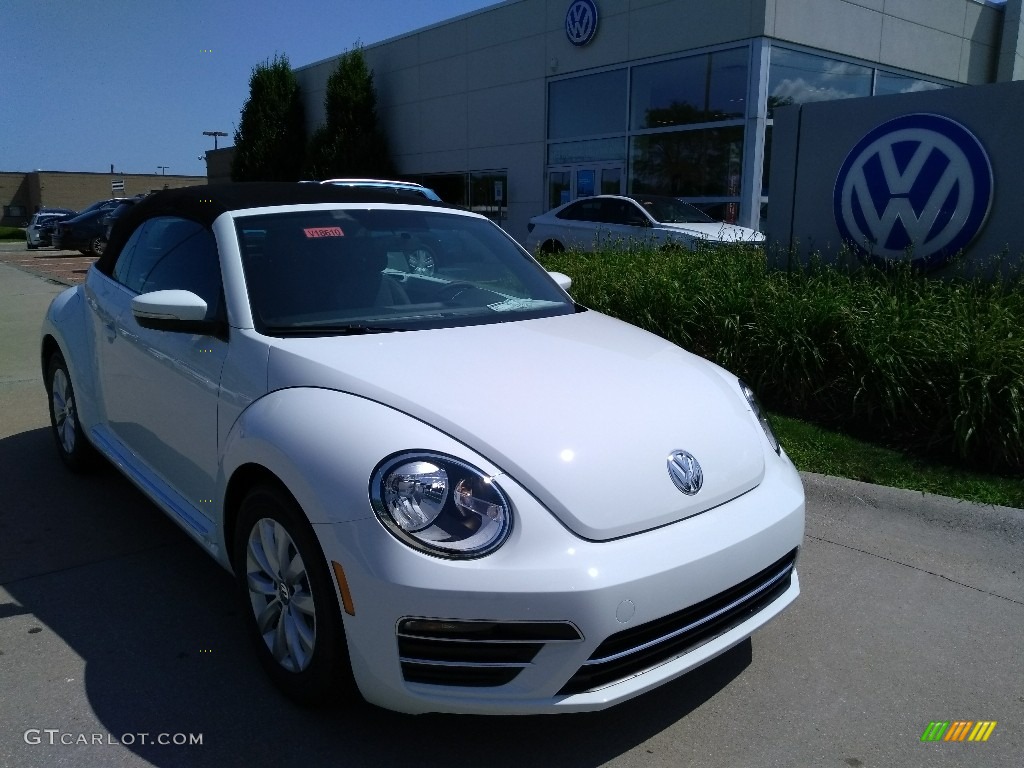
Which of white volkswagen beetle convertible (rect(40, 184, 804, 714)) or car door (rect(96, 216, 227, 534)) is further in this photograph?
car door (rect(96, 216, 227, 534))

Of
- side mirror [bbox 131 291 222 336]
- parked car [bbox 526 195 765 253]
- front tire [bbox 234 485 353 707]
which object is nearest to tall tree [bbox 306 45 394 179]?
parked car [bbox 526 195 765 253]

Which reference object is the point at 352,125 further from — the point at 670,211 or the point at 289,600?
the point at 289,600

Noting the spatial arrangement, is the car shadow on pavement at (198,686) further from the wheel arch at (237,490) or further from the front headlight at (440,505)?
the front headlight at (440,505)

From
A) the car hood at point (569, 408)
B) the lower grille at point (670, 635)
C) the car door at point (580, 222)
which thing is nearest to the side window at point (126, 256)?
the car hood at point (569, 408)

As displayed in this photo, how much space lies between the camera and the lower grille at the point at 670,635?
2271 millimetres

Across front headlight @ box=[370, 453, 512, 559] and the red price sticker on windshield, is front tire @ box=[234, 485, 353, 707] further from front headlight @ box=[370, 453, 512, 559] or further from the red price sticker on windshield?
the red price sticker on windshield

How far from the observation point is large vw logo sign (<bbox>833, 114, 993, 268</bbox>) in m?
6.54

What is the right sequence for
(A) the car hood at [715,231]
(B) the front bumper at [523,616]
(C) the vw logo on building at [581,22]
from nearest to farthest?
1. (B) the front bumper at [523,616]
2. (A) the car hood at [715,231]
3. (C) the vw logo on building at [581,22]

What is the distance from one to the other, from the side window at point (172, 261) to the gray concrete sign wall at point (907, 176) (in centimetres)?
541

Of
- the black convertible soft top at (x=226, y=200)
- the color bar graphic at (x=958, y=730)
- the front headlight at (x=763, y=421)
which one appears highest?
the black convertible soft top at (x=226, y=200)

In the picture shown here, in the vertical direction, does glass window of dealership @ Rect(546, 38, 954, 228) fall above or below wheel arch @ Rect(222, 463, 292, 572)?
above

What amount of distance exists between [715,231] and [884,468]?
767 cm

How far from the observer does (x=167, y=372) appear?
3408mm

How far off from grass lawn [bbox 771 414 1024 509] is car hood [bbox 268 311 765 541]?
201cm
